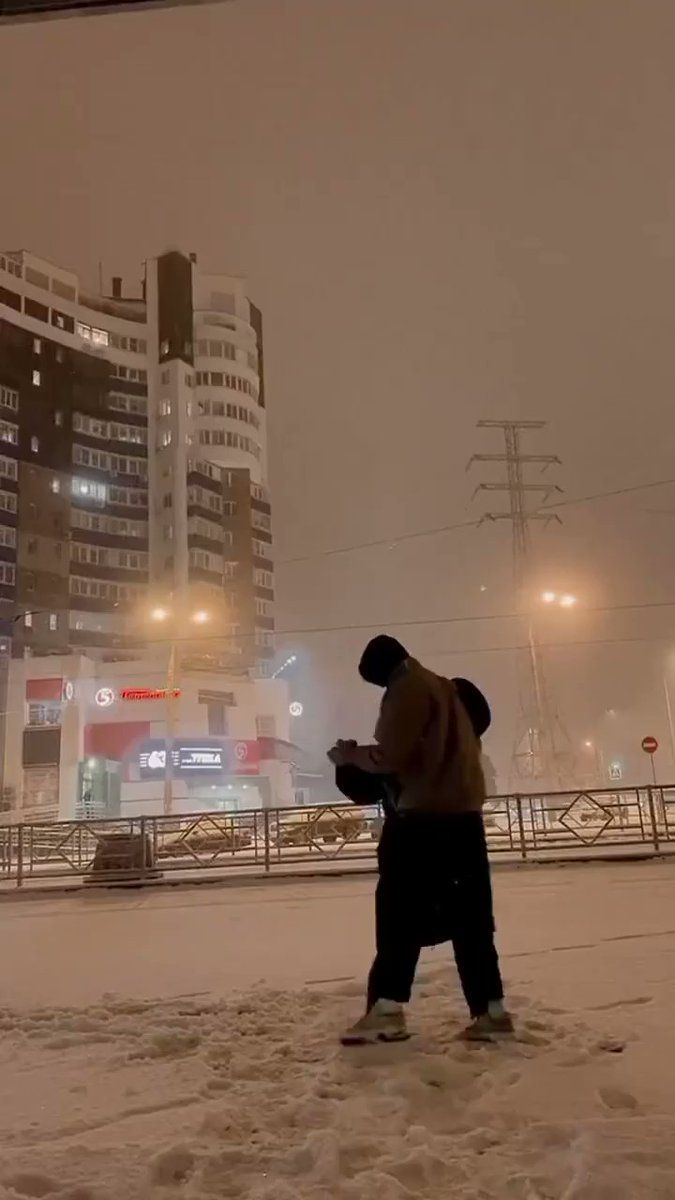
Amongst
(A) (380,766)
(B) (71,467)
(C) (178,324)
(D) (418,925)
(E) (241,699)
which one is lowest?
(D) (418,925)

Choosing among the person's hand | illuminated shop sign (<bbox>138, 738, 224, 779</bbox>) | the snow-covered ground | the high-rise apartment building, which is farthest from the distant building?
the person's hand

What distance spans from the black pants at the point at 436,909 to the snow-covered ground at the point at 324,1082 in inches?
9.1

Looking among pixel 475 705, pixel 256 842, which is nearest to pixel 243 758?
pixel 256 842

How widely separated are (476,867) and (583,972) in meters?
1.67

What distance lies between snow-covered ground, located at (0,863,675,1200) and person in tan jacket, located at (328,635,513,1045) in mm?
171

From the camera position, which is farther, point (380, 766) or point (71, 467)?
point (71, 467)

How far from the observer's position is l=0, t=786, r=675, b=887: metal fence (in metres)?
12.8

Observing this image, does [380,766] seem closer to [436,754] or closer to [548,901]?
[436,754]

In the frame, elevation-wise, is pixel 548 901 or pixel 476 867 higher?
pixel 476 867

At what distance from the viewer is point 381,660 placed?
3590mm

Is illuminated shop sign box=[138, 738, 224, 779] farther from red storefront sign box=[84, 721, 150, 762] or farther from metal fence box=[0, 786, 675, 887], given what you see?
metal fence box=[0, 786, 675, 887]

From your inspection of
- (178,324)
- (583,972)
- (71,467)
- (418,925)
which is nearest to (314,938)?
(583,972)

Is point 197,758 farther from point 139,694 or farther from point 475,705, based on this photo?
point 475,705

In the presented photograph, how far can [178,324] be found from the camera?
50.0m
